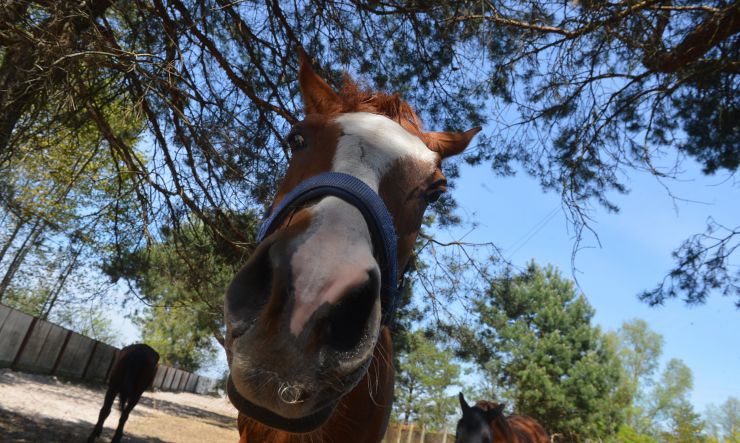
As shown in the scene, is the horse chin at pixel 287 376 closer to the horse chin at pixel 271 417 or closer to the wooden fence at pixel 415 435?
the horse chin at pixel 271 417

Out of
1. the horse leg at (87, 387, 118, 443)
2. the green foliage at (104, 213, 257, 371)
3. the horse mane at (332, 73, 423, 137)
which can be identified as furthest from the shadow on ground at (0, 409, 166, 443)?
the horse mane at (332, 73, 423, 137)

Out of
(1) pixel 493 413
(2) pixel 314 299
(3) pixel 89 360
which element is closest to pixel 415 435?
(3) pixel 89 360

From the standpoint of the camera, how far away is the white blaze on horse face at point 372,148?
1558mm

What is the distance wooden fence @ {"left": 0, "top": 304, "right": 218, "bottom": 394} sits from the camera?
36.8 feet

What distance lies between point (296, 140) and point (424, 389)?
17953 mm

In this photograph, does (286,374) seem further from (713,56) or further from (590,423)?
(590,423)

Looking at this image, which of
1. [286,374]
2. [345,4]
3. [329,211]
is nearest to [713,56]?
[345,4]

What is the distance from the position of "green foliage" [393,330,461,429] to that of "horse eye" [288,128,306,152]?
9.08 m

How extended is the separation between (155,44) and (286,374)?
158 inches

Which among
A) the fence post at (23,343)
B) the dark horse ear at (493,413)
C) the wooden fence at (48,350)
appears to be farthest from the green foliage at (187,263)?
the fence post at (23,343)

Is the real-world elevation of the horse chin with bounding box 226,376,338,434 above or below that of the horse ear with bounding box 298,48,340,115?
below

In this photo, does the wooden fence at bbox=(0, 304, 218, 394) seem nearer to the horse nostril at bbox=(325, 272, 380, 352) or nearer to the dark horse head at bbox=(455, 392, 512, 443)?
the dark horse head at bbox=(455, 392, 512, 443)

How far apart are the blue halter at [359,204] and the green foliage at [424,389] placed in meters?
9.31

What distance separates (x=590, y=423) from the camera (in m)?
19.5
